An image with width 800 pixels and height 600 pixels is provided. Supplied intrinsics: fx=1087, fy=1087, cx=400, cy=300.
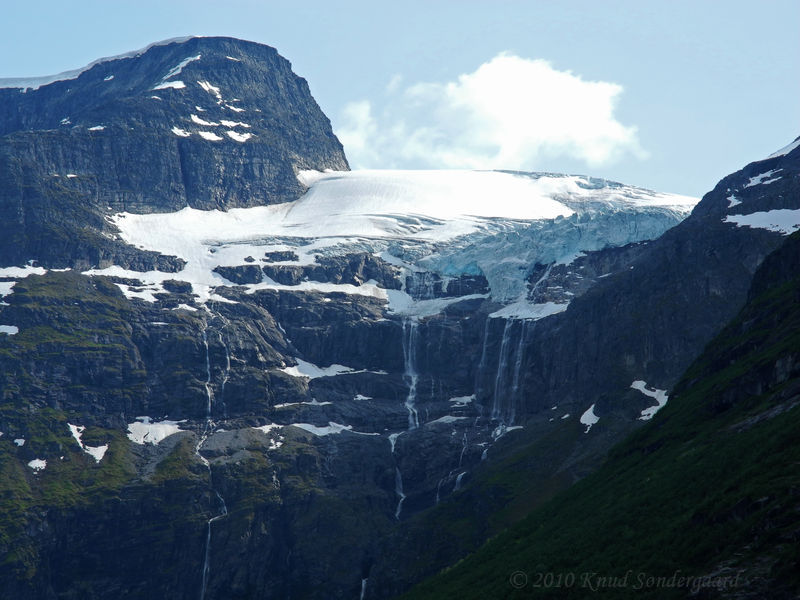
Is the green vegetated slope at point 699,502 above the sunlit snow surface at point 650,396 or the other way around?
above

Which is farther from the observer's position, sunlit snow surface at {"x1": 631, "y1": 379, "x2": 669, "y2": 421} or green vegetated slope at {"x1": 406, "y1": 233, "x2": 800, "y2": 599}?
sunlit snow surface at {"x1": 631, "y1": 379, "x2": 669, "y2": 421}

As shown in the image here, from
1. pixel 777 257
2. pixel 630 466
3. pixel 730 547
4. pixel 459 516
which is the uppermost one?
pixel 777 257

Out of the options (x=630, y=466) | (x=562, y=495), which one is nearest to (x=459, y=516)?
(x=562, y=495)

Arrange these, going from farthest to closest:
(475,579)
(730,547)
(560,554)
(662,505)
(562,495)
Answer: (562,495), (475,579), (560,554), (662,505), (730,547)

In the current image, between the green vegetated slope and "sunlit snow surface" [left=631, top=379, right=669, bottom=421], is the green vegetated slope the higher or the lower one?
the higher one

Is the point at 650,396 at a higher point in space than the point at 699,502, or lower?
lower

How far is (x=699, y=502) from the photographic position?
282 ft

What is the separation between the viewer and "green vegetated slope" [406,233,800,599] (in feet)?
226

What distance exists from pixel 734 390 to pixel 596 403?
8358 centimetres

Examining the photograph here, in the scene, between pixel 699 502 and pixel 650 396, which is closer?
pixel 699 502

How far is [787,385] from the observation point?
101312 mm

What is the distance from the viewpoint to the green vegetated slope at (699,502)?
68938mm

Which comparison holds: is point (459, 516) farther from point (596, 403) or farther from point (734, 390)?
point (734, 390)

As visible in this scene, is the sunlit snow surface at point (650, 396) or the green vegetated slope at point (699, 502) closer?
the green vegetated slope at point (699, 502)
